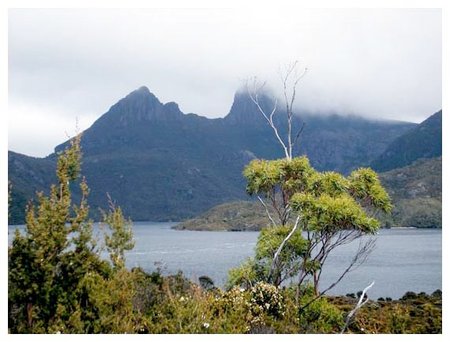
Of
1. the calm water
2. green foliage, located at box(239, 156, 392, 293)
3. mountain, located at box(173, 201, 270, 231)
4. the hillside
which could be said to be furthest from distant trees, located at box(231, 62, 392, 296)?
mountain, located at box(173, 201, 270, 231)

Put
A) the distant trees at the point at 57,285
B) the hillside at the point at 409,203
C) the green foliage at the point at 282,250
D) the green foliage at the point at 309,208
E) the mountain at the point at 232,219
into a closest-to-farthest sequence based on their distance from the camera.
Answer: the distant trees at the point at 57,285 < the green foliage at the point at 309,208 < the green foliage at the point at 282,250 < the hillside at the point at 409,203 < the mountain at the point at 232,219

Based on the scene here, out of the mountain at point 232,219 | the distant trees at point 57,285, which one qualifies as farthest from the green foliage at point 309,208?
the mountain at point 232,219

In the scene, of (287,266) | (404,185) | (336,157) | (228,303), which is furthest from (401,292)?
(336,157)

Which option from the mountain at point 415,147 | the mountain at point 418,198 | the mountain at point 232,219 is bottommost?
the mountain at point 232,219

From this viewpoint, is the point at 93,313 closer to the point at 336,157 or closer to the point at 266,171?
the point at 266,171

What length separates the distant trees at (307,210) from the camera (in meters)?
12.1

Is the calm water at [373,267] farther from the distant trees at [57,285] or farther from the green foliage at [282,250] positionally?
the distant trees at [57,285]

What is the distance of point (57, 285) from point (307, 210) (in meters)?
5.89

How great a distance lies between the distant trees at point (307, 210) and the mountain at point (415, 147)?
157562mm

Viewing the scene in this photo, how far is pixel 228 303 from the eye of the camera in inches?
388

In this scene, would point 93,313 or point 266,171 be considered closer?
point 93,313

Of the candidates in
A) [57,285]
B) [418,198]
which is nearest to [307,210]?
[57,285]

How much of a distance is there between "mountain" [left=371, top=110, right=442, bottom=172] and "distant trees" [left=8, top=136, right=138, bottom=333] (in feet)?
539
